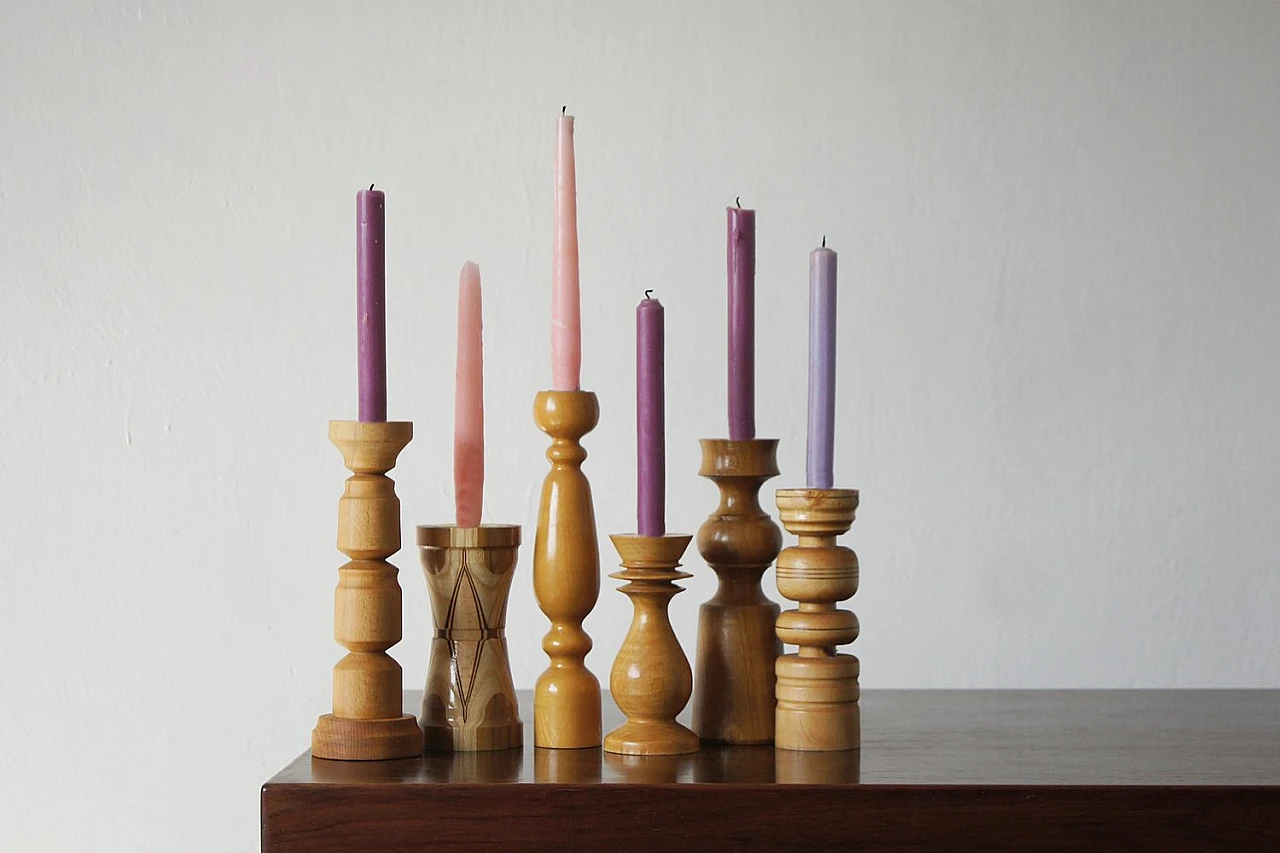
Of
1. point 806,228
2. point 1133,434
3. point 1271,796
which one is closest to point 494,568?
point 1271,796

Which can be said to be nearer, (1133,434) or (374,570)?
(374,570)

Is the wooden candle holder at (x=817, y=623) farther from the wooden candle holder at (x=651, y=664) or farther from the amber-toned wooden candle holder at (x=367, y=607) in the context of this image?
the amber-toned wooden candle holder at (x=367, y=607)

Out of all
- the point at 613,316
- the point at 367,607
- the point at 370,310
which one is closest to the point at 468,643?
the point at 367,607

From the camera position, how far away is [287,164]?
57.0 inches

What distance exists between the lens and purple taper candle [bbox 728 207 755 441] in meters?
0.66

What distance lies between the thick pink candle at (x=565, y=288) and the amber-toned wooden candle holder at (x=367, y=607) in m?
0.08

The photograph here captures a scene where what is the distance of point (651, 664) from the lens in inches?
24.0

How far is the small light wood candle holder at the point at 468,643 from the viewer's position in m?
0.63

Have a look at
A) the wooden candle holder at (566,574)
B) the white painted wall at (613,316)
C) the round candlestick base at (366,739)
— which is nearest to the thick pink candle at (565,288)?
the wooden candle holder at (566,574)

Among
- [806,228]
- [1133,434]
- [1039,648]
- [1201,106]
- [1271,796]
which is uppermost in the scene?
[1201,106]

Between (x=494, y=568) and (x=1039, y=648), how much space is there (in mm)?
947

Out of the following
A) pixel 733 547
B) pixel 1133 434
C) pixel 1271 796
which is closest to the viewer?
pixel 1271 796

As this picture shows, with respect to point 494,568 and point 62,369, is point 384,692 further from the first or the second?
point 62,369

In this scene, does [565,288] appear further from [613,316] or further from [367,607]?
[613,316]
